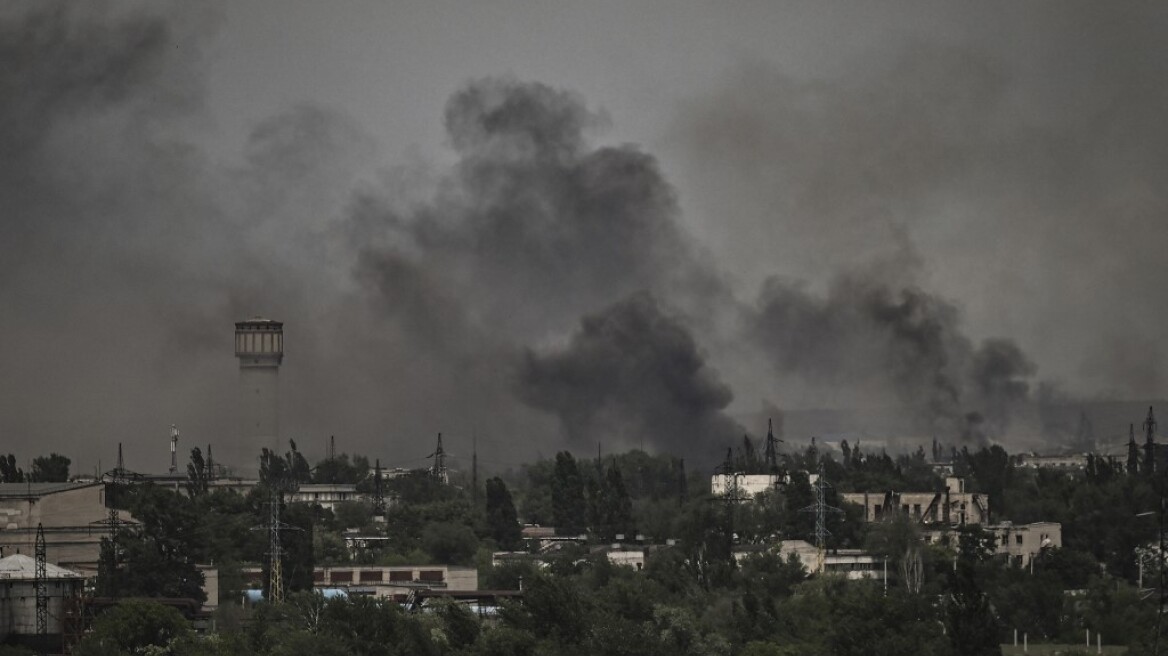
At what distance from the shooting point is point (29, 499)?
80.4 meters

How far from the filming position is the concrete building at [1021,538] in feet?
275

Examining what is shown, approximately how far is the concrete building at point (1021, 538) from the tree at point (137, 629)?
113 feet

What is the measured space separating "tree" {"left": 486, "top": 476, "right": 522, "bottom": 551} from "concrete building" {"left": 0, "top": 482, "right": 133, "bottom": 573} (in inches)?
795

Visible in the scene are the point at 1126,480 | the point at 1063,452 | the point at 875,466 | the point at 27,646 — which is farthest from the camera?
the point at 1063,452

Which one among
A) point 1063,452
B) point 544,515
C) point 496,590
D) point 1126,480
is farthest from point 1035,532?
point 1063,452

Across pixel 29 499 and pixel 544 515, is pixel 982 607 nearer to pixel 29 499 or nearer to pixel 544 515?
pixel 29 499

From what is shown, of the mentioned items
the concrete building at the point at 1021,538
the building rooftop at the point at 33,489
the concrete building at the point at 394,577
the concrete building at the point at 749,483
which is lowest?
the concrete building at the point at 394,577

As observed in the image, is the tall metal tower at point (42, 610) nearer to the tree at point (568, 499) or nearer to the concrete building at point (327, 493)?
the tree at point (568, 499)

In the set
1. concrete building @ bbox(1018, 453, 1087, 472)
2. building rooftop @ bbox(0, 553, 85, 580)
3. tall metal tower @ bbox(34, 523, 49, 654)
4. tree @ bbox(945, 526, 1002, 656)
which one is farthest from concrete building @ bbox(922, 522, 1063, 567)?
concrete building @ bbox(1018, 453, 1087, 472)

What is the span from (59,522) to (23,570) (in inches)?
629

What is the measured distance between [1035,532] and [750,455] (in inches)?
1166

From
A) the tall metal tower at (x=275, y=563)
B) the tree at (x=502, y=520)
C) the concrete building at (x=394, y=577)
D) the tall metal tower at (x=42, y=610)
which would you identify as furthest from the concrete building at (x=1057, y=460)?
the tall metal tower at (x=42, y=610)

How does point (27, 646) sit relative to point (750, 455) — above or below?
below

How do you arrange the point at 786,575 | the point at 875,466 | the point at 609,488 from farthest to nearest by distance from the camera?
the point at 875,466 < the point at 609,488 < the point at 786,575
